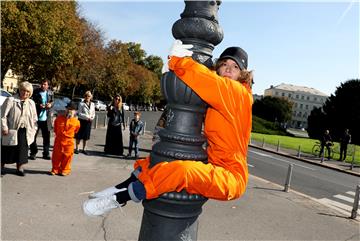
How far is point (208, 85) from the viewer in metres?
2.21

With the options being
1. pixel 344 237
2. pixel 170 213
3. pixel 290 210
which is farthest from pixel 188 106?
pixel 290 210

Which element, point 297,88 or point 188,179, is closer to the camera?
point 188,179

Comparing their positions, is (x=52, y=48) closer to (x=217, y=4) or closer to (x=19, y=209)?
(x=19, y=209)

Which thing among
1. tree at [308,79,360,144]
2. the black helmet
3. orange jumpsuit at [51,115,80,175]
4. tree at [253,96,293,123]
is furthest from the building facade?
the black helmet

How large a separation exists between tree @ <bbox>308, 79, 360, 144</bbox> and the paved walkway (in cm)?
5482

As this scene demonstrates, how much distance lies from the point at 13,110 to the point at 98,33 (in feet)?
131

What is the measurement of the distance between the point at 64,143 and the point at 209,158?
19.2 feet

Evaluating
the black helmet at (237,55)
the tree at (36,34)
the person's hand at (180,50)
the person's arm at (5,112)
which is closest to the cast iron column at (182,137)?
the person's hand at (180,50)

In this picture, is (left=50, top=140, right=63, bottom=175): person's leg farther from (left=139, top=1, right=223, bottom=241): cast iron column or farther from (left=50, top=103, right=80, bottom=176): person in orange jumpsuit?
(left=139, top=1, right=223, bottom=241): cast iron column

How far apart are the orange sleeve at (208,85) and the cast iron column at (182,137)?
0.04 metres

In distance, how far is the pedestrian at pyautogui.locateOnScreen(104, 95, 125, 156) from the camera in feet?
36.6

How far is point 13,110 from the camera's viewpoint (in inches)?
269

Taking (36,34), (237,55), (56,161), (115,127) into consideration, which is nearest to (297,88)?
(36,34)

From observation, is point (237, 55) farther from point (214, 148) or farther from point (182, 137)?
point (182, 137)
